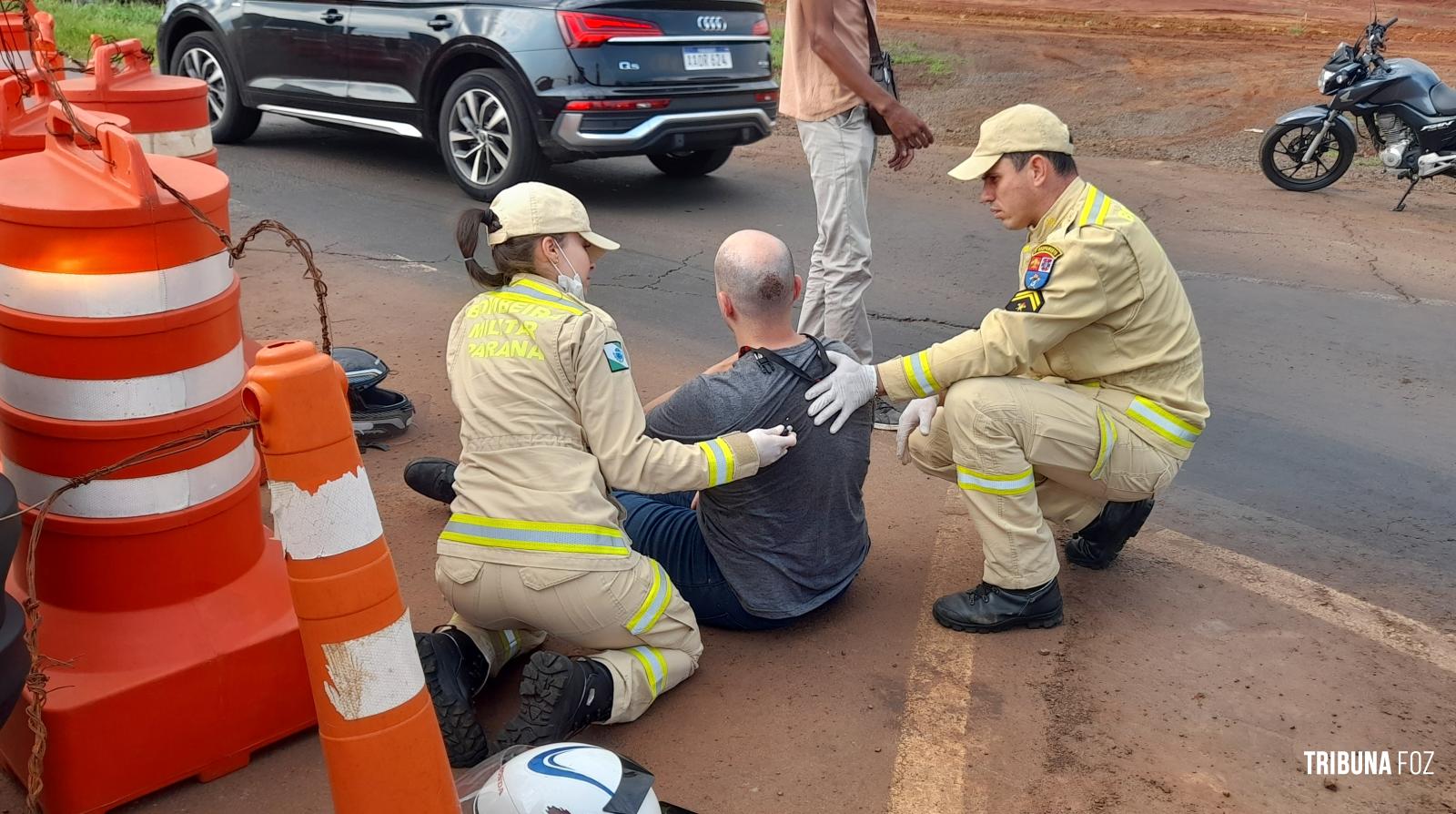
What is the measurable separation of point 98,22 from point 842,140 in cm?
1347

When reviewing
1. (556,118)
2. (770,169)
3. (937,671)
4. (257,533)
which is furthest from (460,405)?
(770,169)

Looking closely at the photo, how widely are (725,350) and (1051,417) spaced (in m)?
2.62

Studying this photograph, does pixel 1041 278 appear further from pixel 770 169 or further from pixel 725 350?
pixel 770 169

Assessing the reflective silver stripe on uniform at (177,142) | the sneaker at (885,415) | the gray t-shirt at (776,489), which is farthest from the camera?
the sneaker at (885,415)

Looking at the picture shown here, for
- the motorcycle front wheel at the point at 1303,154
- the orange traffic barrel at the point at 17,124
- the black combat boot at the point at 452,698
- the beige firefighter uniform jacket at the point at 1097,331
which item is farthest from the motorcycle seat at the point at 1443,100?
the orange traffic barrel at the point at 17,124

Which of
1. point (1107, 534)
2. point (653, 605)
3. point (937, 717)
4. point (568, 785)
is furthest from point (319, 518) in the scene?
point (1107, 534)

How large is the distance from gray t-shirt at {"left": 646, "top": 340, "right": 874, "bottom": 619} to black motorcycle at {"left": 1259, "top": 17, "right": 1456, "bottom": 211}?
7.57m

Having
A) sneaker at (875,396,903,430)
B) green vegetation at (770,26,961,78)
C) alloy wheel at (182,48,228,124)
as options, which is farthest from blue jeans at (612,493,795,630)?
green vegetation at (770,26,961,78)

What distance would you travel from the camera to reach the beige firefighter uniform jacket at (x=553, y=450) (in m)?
3.06

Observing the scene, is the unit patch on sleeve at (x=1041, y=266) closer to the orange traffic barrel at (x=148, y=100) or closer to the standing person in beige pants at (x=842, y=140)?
the standing person in beige pants at (x=842, y=140)

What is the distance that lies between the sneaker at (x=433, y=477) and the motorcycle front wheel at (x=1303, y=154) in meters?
8.01

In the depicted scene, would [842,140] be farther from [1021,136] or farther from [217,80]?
[217,80]

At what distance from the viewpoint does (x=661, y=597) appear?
126 inches

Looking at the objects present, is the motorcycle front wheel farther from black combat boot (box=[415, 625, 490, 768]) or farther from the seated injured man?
black combat boot (box=[415, 625, 490, 768])
